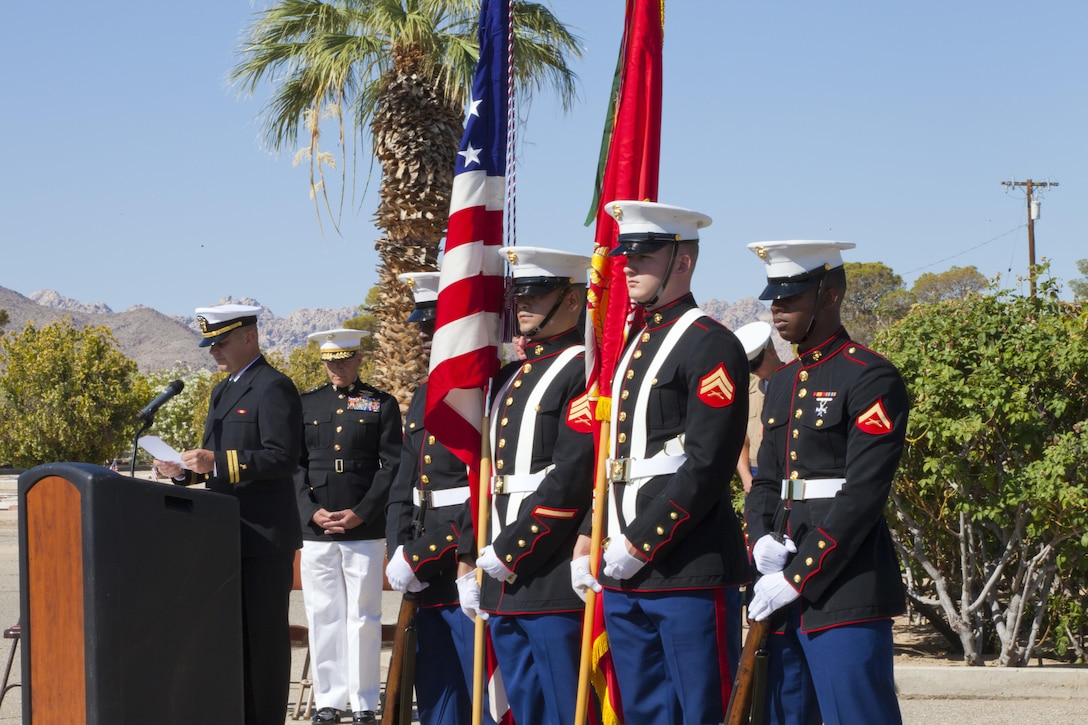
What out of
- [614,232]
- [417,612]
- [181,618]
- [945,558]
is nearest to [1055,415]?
[945,558]

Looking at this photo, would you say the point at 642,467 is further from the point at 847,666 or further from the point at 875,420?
the point at 847,666

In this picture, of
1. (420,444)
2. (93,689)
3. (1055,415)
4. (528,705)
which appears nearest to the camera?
(93,689)

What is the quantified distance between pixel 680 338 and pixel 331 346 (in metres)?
3.86

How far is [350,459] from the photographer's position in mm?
7531

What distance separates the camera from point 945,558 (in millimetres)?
8102

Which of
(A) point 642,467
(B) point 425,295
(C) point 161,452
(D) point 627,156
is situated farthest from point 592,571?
(C) point 161,452

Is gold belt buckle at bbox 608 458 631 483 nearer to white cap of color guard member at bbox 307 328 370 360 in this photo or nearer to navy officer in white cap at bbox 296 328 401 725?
navy officer in white cap at bbox 296 328 401 725

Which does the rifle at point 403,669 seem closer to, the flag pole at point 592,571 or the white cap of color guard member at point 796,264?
the flag pole at point 592,571

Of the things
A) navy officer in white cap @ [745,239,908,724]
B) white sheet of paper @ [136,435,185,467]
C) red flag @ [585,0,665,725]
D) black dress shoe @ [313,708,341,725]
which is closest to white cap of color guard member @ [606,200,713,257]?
navy officer in white cap @ [745,239,908,724]

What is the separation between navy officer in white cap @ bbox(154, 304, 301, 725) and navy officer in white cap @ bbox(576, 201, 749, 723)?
192 cm

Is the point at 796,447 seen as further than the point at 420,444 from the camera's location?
No

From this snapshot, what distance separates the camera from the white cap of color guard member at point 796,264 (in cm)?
413

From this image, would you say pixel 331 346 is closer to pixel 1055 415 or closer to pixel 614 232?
pixel 614 232

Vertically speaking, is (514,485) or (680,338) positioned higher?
(680,338)
